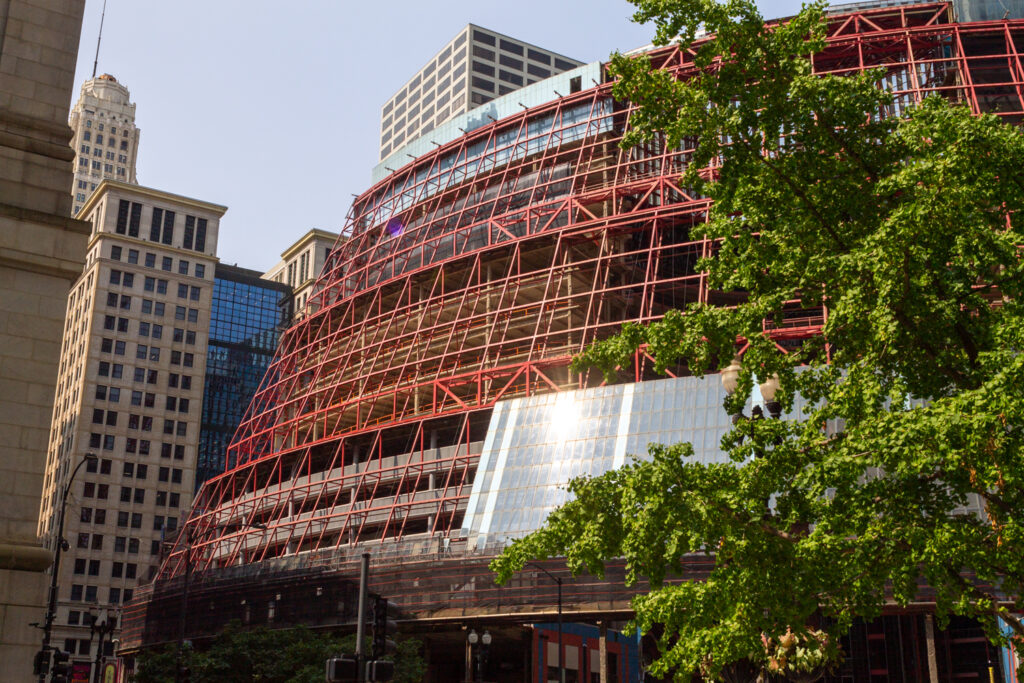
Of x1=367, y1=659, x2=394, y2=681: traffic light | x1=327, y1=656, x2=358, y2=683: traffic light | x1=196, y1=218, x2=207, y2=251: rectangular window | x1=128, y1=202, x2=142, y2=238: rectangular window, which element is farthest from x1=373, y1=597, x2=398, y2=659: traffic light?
x1=196, y1=218, x2=207, y2=251: rectangular window

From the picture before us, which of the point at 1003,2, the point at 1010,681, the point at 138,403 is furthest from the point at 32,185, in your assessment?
the point at 138,403

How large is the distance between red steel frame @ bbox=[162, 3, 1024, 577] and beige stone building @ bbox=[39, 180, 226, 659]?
2809cm

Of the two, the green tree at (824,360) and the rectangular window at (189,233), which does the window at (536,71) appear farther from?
the green tree at (824,360)

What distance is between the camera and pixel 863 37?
84.9 metres

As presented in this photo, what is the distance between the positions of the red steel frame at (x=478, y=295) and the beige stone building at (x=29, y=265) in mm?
58137

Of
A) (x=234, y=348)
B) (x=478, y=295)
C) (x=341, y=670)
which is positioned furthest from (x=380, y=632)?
(x=234, y=348)

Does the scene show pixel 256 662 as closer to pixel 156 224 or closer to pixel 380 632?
pixel 380 632

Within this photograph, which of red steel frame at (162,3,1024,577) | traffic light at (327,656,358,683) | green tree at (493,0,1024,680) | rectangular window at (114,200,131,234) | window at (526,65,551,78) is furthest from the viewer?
window at (526,65,551,78)

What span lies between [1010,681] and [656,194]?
48.7 meters

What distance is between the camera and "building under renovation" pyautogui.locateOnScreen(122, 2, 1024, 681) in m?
70.6

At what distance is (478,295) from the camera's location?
296 feet

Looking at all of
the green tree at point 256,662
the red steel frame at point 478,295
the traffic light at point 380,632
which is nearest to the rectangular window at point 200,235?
the red steel frame at point 478,295

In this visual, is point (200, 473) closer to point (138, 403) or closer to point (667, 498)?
point (138, 403)

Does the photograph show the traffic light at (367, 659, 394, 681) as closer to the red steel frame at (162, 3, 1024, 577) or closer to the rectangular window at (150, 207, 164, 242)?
the red steel frame at (162, 3, 1024, 577)
